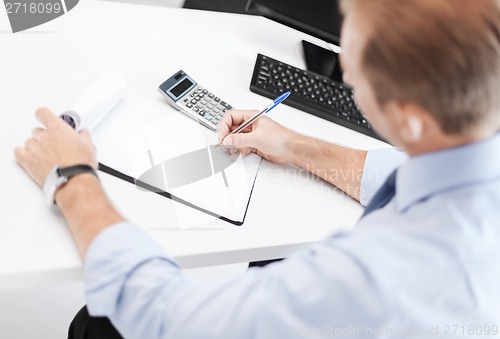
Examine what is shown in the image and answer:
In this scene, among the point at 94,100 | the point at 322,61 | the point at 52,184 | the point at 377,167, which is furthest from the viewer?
the point at 322,61

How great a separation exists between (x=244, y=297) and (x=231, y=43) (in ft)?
2.51

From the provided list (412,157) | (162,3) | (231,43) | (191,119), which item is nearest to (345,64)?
(412,157)

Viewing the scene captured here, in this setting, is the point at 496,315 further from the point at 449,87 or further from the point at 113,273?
the point at 113,273

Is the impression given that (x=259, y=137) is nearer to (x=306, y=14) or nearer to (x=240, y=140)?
(x=240, y=140)

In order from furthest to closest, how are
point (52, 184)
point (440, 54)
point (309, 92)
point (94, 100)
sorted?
1. point (309, 92)
2. point (94, 100)
3. point (52, 184)
4. point (440, 54)

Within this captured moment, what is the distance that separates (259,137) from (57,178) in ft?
1.21

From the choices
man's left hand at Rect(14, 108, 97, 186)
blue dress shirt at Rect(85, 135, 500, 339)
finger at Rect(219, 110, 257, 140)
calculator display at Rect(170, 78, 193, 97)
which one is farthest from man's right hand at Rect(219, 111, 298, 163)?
blue dress shirt at Rect(85, 135, 500, 339)

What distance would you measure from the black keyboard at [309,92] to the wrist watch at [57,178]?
18.3 inches

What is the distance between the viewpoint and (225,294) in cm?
67

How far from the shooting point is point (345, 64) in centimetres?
71

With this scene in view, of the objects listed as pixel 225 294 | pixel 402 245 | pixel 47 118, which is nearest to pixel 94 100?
pixel 47 118

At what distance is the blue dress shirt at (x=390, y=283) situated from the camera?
2.03 feet

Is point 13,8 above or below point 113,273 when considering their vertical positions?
above

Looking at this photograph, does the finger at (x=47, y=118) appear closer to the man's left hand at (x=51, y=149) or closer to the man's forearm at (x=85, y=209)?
the man's left hand at (x=51, y=149)
